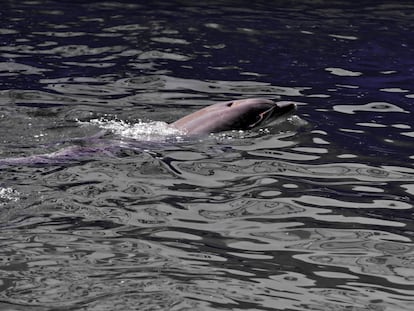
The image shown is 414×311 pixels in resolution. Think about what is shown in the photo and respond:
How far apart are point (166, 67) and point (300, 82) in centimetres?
189

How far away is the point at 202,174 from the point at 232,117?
132cm

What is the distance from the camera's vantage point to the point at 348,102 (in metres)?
10.8

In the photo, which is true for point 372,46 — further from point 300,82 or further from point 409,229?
point 409,229

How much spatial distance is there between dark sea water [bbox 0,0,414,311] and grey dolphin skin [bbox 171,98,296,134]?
0.13 metres

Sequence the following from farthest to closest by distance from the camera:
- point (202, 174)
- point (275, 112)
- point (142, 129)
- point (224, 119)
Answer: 1. point (275, 112)
2. point (142, 129)
3. point (224, 119)
4. point (202, 174)

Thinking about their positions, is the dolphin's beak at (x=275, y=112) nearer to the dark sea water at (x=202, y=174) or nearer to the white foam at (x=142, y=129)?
the dark sea water at (x=202, y=174)

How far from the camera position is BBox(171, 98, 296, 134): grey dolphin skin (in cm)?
916

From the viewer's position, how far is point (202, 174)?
8086 millimetres

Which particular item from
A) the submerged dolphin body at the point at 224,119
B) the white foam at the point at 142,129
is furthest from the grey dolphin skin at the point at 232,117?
the white foam at the point at 142,129

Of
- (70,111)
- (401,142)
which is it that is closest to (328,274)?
(401,142)

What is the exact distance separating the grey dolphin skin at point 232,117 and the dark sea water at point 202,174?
0.13m

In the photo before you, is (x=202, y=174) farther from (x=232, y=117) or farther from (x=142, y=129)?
(x=142, y=129)

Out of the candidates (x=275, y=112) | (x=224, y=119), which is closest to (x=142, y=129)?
(x=224, y=119)

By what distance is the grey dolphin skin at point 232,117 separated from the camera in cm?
916
